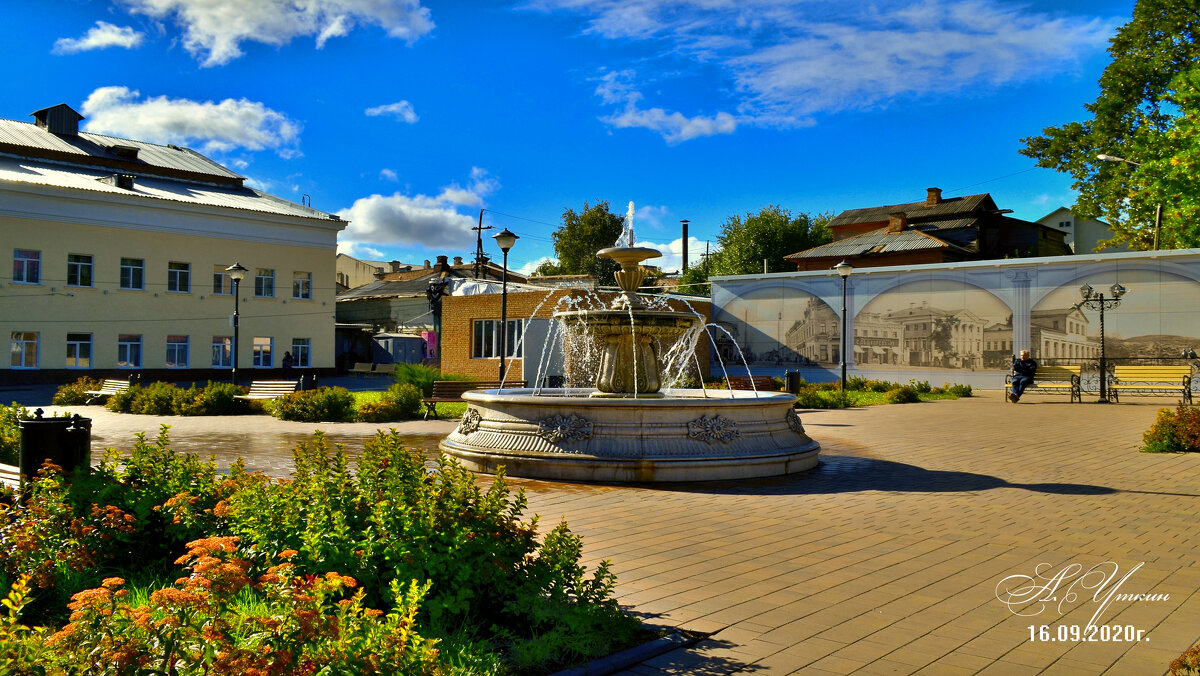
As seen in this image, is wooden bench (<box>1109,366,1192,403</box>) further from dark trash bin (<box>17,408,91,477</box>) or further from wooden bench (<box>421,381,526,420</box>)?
dark trash bin (<box>17,408,91,477</box>)

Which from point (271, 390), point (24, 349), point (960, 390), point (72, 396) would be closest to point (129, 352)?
point (24, 349)

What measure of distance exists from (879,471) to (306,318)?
122ft

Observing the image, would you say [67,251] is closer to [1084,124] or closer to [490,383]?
[490,383]

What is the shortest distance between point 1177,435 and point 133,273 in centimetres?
3859

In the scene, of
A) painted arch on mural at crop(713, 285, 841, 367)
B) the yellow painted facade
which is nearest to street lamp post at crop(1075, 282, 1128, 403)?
painted arch on mural at crop(713, 285, 841, 367)

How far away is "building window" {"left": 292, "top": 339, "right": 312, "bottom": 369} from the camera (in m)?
42.5

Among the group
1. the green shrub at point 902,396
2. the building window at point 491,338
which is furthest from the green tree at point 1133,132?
the building window at point 491,338

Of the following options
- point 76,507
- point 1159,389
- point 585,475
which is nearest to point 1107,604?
point 585,475

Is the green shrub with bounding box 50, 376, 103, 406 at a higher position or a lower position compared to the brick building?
lower

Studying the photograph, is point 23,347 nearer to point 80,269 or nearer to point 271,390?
point 80,269

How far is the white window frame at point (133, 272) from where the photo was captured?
36906 mm

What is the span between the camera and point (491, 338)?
3325 cm

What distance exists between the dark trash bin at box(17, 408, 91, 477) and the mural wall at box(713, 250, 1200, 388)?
1128 inches

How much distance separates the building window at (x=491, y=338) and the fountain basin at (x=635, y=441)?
22122 mm
